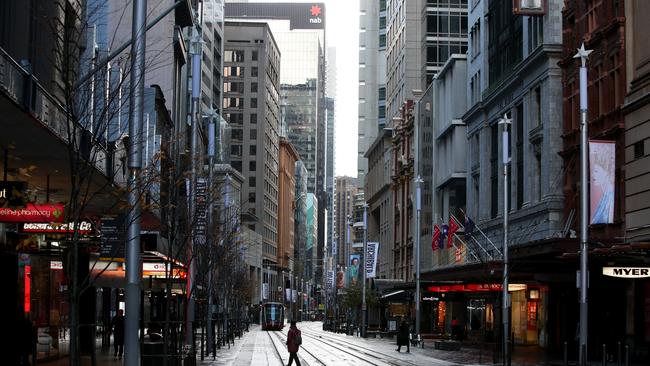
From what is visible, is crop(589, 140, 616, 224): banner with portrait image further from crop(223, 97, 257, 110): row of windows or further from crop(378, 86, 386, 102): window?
crop(223, 97, 257, 110): row of windows

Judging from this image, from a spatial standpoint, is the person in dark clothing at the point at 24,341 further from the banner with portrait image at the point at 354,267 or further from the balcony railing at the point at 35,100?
the banner with portrait image at the point at 354,267

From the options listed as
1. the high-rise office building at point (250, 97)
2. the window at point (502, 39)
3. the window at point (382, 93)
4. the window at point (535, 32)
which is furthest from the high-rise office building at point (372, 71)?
the window at point (535, 32)

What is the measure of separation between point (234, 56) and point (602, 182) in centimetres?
16379

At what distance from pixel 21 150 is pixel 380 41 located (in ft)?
453

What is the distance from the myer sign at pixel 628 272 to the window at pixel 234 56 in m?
162

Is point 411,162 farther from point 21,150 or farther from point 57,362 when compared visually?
point 21,150

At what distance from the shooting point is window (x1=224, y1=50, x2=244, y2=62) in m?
194

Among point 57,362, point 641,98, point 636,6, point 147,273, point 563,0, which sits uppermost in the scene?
point 563,0

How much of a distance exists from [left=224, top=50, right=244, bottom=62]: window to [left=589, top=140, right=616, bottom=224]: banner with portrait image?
162 metres

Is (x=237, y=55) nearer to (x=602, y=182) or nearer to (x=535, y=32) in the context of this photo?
(x=535, y=32)

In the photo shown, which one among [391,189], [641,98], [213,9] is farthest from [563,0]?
[213,9]

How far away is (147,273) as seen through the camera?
41.7 meters

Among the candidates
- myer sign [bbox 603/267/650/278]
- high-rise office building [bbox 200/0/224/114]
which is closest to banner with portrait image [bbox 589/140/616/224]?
myer sign [bbox 603/267/650/278]

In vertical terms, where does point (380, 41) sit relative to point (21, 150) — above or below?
above
